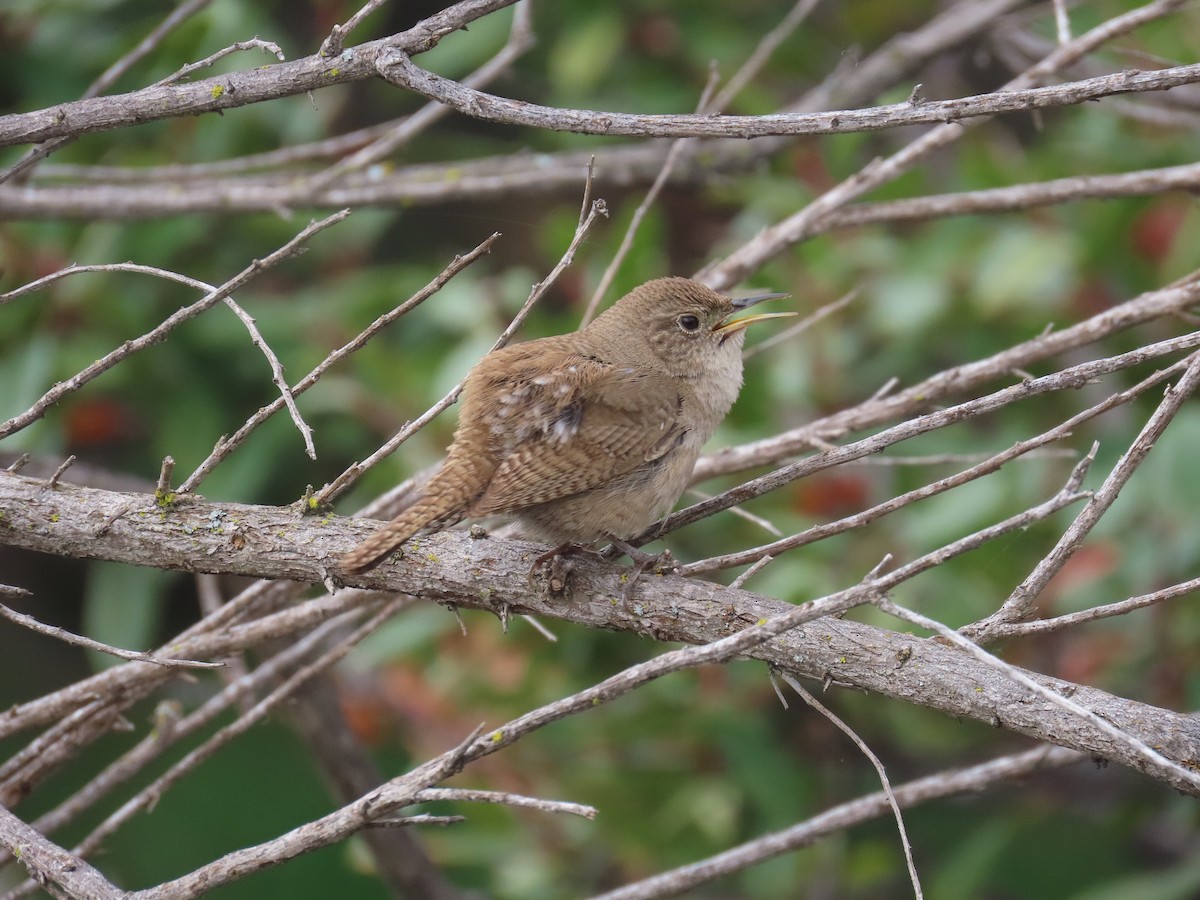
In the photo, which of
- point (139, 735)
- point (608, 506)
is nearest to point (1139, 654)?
point (608, 506)

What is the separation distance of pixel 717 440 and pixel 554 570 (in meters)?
1.49

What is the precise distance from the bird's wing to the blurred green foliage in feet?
2.75

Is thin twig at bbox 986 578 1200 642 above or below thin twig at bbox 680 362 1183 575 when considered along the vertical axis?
below

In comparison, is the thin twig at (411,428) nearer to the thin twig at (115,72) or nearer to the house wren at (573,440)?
the house wren at (573,440)

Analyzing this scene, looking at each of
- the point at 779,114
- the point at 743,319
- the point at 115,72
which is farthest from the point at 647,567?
the point at 115,72

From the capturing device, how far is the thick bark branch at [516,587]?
2074 millimetres

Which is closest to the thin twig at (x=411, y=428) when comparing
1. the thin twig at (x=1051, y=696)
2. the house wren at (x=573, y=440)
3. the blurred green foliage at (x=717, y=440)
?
the house wren at (x=573, y=440)

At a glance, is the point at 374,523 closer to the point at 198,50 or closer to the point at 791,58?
the point at 198,50

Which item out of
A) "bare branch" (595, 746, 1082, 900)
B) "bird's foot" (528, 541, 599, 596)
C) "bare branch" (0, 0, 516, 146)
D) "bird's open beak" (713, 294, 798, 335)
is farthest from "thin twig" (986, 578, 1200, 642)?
"bird's open beak" (713, 294, 798, 335)

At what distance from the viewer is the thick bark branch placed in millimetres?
2074

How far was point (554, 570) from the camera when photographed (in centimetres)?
248

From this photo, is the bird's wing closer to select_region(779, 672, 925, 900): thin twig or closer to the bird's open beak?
the bird's open beak

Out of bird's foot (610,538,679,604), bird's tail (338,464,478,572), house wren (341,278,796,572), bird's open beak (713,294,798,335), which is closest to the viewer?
bird's tail (338,464,478,572)

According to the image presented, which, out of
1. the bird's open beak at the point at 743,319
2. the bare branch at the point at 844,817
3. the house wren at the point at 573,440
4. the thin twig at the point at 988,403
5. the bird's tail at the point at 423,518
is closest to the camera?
the thin twig at the point at 988,403
